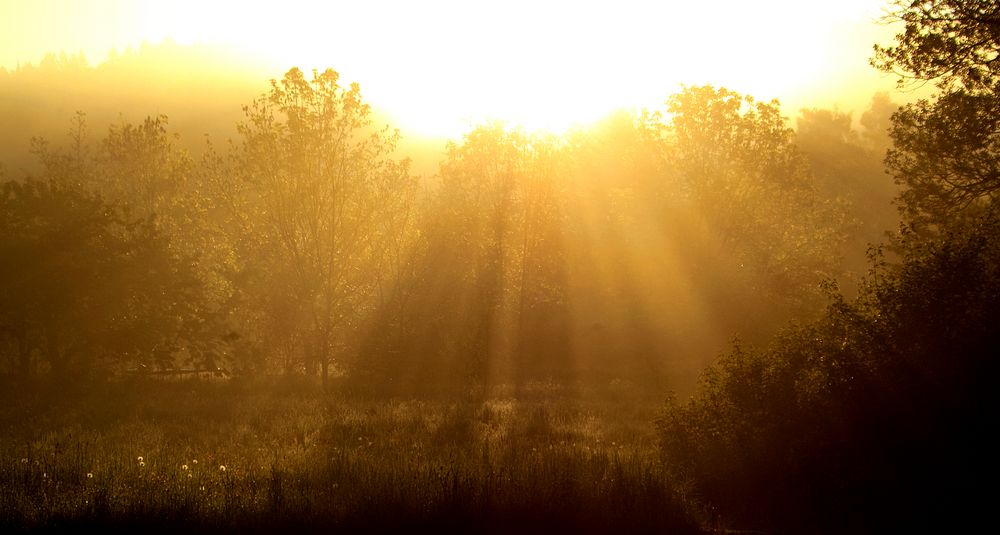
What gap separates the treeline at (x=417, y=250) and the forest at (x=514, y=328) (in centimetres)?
16

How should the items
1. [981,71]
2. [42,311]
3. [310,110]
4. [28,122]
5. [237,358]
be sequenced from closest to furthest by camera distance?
[981,71], [42,311], [310,110], [237,358], [28,122]

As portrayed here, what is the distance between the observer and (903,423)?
32.7ft

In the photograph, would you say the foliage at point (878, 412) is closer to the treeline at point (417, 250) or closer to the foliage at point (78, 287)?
the treeline at point (417, 250)

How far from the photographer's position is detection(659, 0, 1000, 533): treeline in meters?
9.47

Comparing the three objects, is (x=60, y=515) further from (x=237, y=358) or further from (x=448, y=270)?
(x=448, y=270)

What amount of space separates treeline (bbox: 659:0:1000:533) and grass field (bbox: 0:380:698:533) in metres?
1.40

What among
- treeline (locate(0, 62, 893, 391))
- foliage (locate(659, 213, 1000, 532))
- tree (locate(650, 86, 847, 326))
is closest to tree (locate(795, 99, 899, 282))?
treeline (locate(0, 62, 893, 391))

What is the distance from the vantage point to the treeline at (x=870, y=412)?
373 inches

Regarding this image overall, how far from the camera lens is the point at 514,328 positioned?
38.8 metres

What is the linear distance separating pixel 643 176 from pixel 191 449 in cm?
4207

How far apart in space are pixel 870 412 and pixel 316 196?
2216 cm

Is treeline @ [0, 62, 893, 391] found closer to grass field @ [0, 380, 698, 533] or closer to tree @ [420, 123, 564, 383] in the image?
tree @ [420, 123, 564, 383]

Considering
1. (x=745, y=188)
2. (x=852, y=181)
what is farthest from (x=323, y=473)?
(x=852, y=181)

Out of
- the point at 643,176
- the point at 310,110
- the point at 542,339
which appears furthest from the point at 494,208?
the point at 643,176
